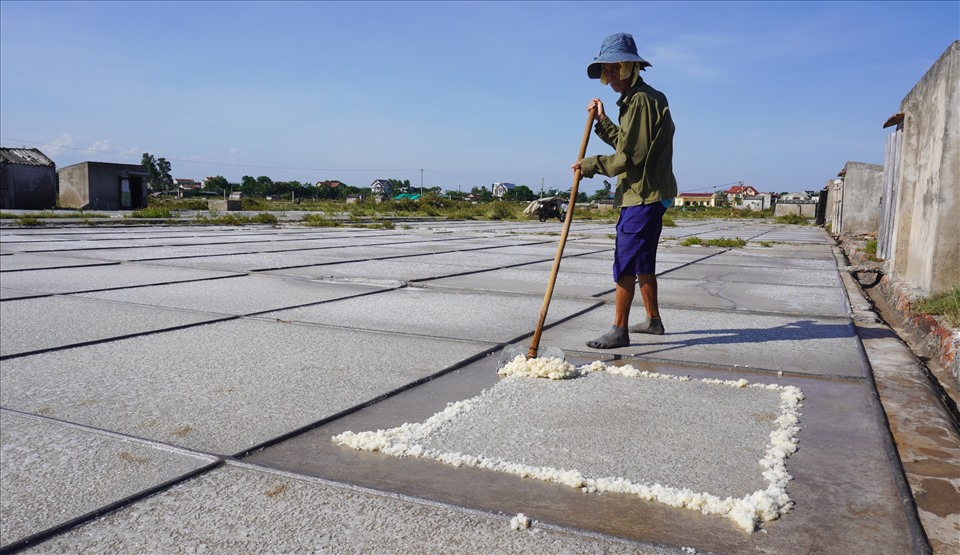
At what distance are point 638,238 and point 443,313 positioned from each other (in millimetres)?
1396

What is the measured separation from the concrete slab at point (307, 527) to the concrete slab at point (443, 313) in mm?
1931

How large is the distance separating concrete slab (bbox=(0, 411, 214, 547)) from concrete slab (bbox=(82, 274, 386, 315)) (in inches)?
82.0

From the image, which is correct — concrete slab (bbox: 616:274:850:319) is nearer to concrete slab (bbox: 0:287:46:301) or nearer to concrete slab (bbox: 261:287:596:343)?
concrete slab (bbox: 261:287:596:343)

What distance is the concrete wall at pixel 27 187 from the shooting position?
2692 centimetres

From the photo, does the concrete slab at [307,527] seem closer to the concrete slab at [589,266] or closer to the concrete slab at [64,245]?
the concrete slab at [589,266]

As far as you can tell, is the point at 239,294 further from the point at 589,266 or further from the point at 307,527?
the point at 589,266

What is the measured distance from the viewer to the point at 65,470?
193 cm

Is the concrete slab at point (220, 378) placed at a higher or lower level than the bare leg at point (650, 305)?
lower

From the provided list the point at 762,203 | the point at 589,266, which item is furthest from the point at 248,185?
the point at 589,266

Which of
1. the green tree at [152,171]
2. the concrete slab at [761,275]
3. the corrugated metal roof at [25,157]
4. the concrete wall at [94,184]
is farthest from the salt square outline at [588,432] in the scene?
the green tree at [152,171]

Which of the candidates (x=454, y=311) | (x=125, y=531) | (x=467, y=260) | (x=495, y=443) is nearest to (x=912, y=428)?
(x=495, y=443)

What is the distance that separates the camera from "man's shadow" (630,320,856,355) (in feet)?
11.9

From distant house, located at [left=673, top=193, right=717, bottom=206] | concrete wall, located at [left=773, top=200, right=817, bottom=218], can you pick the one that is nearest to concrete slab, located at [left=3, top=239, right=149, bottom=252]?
concrete wall, located at [left=773, top=200, right=817, bottom=218]

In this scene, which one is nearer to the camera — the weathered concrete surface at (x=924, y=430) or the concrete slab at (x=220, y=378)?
the weathered concrete surface at (x=924, y=430)
